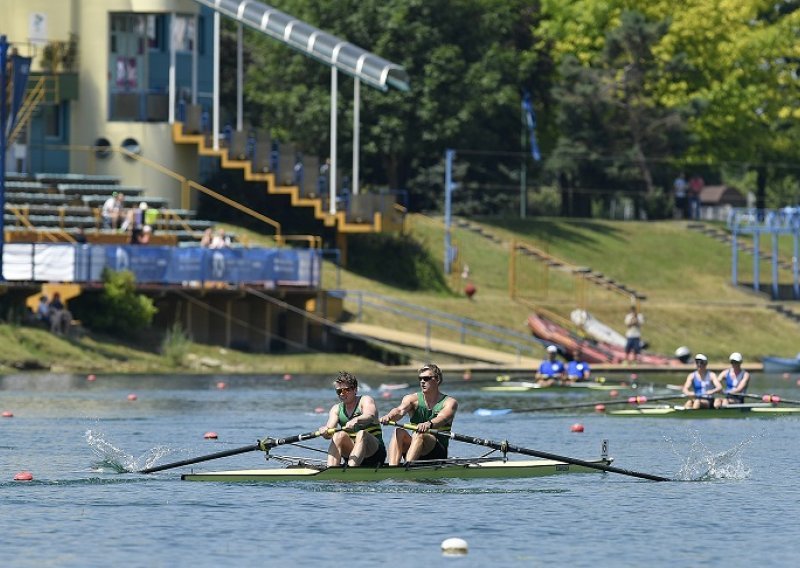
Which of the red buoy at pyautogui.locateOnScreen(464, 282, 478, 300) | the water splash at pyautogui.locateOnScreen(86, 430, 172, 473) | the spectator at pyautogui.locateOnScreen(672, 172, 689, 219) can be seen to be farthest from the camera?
the spectator at pyautogui.locateOnScreen(672, 172, 689, 219)

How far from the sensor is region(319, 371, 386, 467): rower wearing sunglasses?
29.5 m

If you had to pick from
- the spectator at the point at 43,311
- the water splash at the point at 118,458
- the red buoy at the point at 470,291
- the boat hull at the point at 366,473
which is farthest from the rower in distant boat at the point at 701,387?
the red buoy at the point at 470,291

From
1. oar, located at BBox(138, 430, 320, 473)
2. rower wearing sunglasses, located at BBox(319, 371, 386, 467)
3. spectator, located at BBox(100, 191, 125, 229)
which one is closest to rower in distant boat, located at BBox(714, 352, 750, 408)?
rower wearing sunglasses, located at BBox(319, 371, 386, 467)

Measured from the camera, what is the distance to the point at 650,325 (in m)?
71.8

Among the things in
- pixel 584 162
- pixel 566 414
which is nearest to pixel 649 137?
pixel 584 162

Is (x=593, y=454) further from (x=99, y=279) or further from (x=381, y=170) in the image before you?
(x=381, y=170)

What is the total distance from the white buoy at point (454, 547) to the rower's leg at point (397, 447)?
18.5 feet

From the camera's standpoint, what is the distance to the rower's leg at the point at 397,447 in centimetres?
3022

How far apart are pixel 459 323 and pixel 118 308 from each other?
12507 mm

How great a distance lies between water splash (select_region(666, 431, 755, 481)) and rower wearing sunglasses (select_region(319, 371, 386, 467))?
17.0ft

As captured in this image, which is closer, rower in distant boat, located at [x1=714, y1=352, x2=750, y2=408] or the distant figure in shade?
rower in distant boat, located at [x1=714, y1=352, x2=750, y2=408]

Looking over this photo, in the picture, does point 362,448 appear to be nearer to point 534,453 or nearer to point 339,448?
point 339,448

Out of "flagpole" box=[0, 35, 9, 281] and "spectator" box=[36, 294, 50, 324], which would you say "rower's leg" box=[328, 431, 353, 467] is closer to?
"flagpole" box=[0, 35, 9, 281]

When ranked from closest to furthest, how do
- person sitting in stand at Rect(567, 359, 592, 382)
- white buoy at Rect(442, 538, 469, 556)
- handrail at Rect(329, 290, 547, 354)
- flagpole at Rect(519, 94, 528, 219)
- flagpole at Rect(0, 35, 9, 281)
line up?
white buoy at Rect(442, 538, 469, 556), person sitting in stand at Rect(567, 359, 592, 382), flagpole at Rect(0, 35, 9, 281), handrail at Rect(329, 290, 547, 354), flagpole at Rect(519, 94, 528, 219)
